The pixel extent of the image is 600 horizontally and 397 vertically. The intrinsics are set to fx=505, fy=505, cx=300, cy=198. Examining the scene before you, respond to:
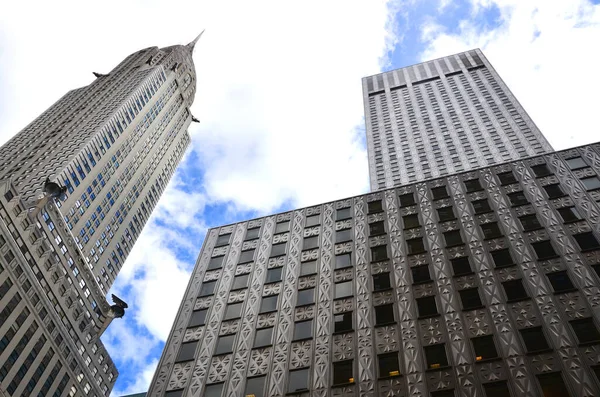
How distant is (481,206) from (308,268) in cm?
1463

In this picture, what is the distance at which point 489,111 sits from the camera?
11506cm

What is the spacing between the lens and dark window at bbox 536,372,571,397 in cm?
2534

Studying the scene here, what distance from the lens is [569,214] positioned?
3619 centimetres

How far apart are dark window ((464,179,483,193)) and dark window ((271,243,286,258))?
1639cm

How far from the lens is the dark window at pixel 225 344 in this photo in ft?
113

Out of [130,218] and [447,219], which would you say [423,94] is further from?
[447,219]

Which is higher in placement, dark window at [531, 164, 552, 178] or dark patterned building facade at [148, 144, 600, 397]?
dark window at [531, 164, 552, 178]

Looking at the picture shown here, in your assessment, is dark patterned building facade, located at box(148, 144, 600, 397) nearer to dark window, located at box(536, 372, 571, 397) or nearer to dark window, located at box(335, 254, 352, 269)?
dark window, located at box(536, 372, 571, 397)

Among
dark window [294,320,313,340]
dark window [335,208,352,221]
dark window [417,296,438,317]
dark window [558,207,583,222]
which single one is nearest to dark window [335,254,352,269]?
dark window [335,208,352,221]

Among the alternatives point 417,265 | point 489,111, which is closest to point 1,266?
point 417,265

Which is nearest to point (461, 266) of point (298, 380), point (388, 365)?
point (388, 365)

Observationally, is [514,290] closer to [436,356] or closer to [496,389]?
[436,356]

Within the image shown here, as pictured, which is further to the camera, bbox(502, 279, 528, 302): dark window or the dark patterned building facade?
bbox(502, 279, 528, 302): dark window

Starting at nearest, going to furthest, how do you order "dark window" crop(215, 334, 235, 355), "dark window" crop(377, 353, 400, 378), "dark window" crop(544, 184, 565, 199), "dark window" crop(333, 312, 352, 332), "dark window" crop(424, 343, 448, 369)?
"dark window" crop(424, 343, 448, 369), "dark window" crop(377, 353, 400, 378), "dark window" crop(333, 312, 352, 332), "dark window" crop(215, 334, 235, 355), "dark window" crop(544, 184, 565, 199)
